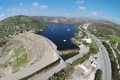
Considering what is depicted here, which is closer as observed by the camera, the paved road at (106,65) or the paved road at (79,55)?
the paved road at (106,65)

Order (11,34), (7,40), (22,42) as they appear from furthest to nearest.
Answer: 1. (11,34)
2. (7,40)
3. (22,42)

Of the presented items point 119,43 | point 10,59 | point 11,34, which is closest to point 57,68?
point 10,59

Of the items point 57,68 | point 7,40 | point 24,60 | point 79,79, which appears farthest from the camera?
point 7,40

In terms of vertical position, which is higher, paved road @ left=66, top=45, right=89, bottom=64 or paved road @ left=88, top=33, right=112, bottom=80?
paved road @ left=66, top=45, right=89, bottom=64

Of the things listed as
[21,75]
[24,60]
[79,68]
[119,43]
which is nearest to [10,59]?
[24,60]

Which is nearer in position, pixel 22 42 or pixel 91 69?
pixel 91 69

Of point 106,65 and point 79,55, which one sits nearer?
point 106,65

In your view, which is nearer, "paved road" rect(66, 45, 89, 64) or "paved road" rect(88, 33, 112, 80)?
"paved road" rect(88, 33, 112, 80)

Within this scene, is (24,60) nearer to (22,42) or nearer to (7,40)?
(22,42)

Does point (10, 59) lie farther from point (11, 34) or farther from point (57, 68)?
point (11, 34)

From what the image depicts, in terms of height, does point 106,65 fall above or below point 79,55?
below

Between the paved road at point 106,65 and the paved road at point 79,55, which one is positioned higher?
the paved road at point 79,55
